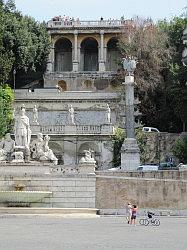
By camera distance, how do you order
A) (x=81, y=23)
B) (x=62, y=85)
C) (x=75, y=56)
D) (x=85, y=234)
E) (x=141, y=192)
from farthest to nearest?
(x=75, y=56), (x=81, y=23), (x=62, y=85), (x=141, y=192), (x=85, y=234)

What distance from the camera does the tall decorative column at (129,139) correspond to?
45.6 m

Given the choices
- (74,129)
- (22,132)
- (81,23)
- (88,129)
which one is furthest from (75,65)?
(22,132)

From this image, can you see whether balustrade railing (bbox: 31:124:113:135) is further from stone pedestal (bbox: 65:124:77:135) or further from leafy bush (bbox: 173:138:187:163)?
leafy bush (bbox: 173:138:187:163)

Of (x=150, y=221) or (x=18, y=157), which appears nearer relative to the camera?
(x=150, y=221)

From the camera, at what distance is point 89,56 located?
3130 inches

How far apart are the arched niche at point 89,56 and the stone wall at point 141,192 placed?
44.6 meters

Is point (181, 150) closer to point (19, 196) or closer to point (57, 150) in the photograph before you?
point (57, 150)

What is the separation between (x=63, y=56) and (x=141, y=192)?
46220mm

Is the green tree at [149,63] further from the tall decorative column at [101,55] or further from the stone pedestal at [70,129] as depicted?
the tall decorative column at [101,55]

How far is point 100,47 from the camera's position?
75.1 metres

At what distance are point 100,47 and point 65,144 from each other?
2429 centimetres

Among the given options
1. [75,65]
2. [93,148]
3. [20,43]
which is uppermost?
[75,65]

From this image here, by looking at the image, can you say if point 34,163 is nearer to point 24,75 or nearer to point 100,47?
point 24,75

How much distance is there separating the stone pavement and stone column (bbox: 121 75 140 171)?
636 inches
